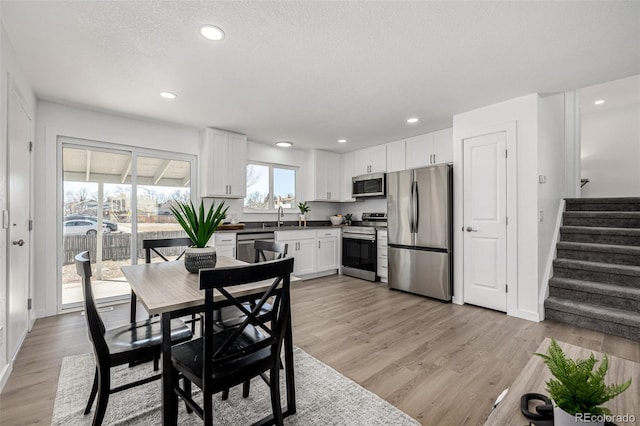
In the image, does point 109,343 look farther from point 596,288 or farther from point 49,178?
point 596,288

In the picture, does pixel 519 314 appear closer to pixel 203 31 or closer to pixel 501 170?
pixel 501 170

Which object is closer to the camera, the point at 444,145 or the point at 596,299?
the point at 596,299

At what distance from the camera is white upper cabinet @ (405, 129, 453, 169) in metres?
4.32

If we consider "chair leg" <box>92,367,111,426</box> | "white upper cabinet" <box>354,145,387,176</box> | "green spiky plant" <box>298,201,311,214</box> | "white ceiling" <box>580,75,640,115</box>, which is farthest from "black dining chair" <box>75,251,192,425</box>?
"white ceiling" <box>580,75,640,115</box>

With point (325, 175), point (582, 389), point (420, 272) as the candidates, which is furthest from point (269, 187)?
point (582, 389)

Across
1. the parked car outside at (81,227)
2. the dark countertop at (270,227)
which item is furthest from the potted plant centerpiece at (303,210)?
the parked car outside at (81,227)

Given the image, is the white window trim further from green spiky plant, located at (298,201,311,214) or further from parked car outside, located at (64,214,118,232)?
parked car outside, located at (64,214,118,232)

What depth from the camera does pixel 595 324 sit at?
9.39 ft

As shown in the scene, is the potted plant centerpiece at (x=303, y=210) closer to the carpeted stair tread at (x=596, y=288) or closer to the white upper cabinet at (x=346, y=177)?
the white upper cabinet at (x=346, y=177)

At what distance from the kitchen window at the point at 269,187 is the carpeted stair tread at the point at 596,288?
407cm

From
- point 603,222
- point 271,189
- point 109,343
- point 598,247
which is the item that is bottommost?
point 109,343

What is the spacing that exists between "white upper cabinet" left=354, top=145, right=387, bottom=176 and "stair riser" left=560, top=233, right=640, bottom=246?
2672 mm

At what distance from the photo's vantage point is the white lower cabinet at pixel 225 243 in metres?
4.16

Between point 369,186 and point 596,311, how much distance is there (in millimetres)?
3376
